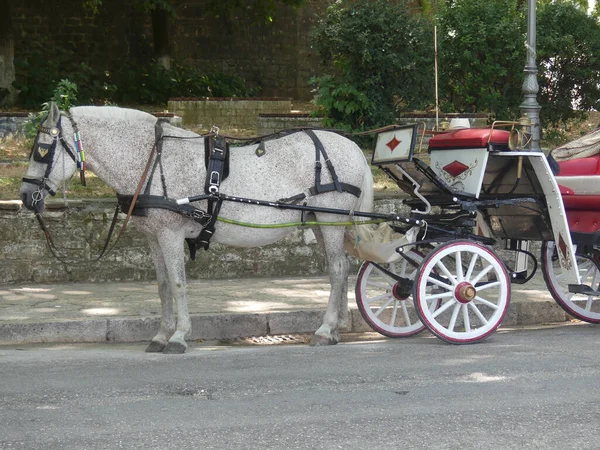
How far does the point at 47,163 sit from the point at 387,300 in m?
3.17

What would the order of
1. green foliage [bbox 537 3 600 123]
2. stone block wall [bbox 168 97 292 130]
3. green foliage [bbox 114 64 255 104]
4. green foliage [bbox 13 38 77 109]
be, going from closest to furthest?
green foliage [bbox 537 3 600 123]
stone block wall [bbox 168 97 292 130]
green foliage [bbox 13 38 77 109]
green foliage [bbox 114 64 255 104]

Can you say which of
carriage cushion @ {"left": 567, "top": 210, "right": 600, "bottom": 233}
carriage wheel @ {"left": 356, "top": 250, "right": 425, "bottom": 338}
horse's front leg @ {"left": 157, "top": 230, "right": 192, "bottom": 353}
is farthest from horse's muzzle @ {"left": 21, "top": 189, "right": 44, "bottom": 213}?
carriage cushion @ {"left": 567, "top": 210, "right": 600, "bottom": 233}

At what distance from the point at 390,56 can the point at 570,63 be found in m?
3.45

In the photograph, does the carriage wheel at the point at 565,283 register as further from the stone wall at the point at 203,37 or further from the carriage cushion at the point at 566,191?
the stone wall at the point at 203,37

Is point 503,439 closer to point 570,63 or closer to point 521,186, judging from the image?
point 521,186

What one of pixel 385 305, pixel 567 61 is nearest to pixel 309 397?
pixel 385 305

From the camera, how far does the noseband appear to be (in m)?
7.68

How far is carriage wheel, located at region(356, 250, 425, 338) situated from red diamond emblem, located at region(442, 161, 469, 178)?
30.7 inches

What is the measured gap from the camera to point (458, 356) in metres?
7.64

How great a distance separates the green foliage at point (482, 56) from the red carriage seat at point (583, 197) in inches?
278

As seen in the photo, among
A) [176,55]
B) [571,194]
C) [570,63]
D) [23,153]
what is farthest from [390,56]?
[176,55]

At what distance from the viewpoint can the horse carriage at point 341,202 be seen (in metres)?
7.87

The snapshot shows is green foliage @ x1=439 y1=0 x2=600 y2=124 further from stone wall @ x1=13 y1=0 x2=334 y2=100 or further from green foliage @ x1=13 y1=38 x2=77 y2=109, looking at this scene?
stone wall @ x1=13 y1=0 x2=334 y2=100

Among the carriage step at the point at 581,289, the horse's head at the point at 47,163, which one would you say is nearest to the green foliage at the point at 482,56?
the carriage step at the point at 581,289
